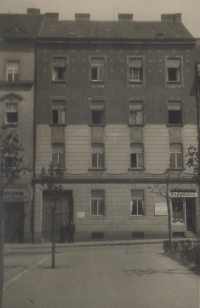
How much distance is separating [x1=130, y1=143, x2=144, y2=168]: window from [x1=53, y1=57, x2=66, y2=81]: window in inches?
257

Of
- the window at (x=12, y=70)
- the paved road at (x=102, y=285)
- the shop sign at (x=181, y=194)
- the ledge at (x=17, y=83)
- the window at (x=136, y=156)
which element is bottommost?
the paved road at (x=102, y=285)

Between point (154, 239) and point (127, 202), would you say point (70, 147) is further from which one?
point (154, 239)

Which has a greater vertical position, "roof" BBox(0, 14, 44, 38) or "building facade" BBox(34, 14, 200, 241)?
"roof" BBox(0, 14, 44, 38)

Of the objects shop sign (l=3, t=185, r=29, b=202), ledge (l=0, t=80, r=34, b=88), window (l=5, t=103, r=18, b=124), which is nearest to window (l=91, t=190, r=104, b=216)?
shop sign (l=3, t=185, r=29, b=202)

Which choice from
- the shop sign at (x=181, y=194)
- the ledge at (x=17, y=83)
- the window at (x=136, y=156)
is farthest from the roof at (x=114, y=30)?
the shop sign at (x=181, y=194)

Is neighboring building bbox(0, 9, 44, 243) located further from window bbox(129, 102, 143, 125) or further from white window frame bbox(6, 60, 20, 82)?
window bbox(129, 102, 143, 125)

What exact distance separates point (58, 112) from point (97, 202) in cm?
640

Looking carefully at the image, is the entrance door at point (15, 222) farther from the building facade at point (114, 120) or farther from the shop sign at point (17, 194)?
the building facade at point (114, 120)

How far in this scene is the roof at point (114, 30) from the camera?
2786 cm

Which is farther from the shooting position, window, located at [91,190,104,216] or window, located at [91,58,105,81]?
window, located at [91,58,105,81]

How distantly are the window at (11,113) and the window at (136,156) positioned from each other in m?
7.86

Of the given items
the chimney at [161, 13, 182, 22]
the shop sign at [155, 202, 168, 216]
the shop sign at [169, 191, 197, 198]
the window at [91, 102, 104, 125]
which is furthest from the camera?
the chimney at [161, 13, 182, 22]

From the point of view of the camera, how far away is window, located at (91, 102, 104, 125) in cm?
2769

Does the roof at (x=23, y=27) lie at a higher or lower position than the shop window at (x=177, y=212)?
higher
